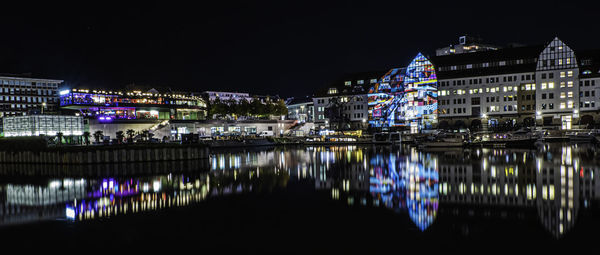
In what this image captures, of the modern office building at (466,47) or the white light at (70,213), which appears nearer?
the white light at (70,213)

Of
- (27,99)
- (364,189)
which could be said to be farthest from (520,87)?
(27,99)

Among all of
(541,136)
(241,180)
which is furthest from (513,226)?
(541,136)

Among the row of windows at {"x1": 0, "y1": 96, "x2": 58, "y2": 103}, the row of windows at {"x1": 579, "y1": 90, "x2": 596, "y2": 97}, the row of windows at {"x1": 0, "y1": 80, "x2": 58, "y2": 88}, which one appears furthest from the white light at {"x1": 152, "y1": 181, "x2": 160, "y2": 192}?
the row of windows at {"x1": 0, "y1": 80, "x2": 58, "y2": 88}

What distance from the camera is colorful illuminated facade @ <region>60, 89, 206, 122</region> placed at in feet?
294

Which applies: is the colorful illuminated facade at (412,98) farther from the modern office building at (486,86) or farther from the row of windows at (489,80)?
the modern office building at (486,86)

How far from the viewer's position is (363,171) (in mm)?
32969

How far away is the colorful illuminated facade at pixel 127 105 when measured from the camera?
89.7 m

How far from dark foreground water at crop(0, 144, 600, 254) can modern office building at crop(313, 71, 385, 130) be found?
65.2m

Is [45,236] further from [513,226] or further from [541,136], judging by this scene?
[541,136]

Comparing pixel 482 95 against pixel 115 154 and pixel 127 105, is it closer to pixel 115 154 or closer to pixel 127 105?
pixel 115 154

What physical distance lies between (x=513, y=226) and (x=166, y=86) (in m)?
139

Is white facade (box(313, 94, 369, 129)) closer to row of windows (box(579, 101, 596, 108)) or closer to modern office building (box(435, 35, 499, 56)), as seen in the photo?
row of windows (box(579, 101, 596, 108))

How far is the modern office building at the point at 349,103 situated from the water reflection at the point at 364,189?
2404 inches

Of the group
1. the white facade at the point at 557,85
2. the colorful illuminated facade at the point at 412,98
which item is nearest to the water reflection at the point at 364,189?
the white facade at the point at 557,85
